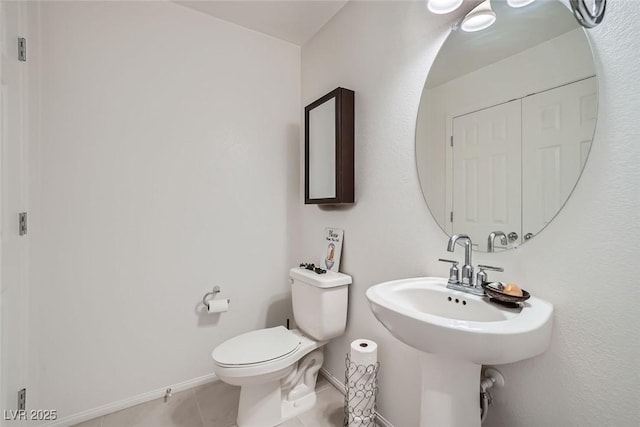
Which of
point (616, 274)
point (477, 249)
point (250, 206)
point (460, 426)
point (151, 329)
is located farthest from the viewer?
point (250, 206)

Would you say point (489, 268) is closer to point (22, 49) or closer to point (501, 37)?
point (501, 37)

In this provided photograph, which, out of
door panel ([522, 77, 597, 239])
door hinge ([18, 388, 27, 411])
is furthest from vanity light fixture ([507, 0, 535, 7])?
door hinge ([18, 388, 27, 411])

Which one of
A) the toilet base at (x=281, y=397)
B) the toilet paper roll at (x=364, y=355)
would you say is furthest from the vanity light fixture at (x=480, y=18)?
the toilet base at (x=281, y=397)

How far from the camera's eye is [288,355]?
1.50 metres

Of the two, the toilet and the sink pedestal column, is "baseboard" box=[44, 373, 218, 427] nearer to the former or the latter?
the toilet

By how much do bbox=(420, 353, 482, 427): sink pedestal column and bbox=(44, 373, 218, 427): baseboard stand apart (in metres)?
1.56

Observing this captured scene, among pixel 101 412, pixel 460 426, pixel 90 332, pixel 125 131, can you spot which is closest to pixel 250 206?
pixel 125 131

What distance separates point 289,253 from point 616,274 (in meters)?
1.84

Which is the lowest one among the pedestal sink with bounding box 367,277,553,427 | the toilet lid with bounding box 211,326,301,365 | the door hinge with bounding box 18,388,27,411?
the door hinge with bounding box 18,388,27,411

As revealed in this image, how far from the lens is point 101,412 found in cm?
162

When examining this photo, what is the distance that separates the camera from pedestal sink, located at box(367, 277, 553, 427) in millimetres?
757

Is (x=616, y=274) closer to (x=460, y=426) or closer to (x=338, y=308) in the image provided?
(x=460, y=426)

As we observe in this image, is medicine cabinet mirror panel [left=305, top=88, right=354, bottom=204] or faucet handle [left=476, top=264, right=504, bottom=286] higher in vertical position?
medicine cabinet mirror panel [left=305, top=88, right=354, bottom=204]

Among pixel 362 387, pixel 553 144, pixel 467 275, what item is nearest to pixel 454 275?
pixel 467 275
